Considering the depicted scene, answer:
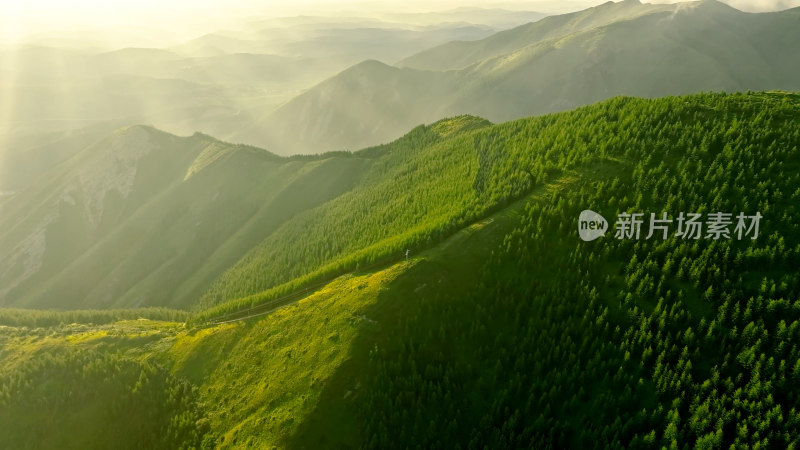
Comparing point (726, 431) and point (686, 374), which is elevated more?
point (686, 374)

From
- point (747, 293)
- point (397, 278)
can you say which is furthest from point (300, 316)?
point (747, 293)

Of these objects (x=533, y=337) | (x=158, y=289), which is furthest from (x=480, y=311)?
(x=158, y=289)

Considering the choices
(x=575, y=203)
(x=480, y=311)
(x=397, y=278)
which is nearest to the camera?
(x=480, y=311)

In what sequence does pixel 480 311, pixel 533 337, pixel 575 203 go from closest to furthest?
pixel 533 337 → pixel 480 311 → pixel 575 203

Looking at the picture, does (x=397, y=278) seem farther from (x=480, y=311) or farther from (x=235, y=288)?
(x=235, y=288)

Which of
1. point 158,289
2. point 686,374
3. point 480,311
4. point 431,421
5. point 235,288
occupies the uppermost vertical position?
point 480,311

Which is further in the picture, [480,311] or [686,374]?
[480,311]
